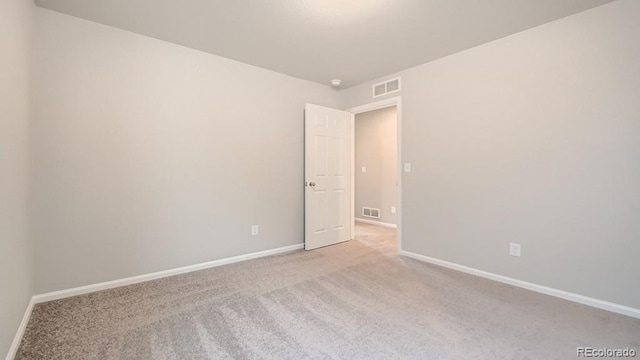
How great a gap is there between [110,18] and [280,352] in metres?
2.99

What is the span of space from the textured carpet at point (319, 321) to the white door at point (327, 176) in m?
1.11

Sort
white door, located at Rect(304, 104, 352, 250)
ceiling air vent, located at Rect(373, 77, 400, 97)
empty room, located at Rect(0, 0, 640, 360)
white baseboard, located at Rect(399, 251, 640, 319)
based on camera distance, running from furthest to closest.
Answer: white door, located at Rect(304, 104, 352, 250) < ceiling air vent, located at Rect(373, 77, 400, 97) < white baseboard, located at Rect(399, 251, 640, 319) < empty room, located at Rect(0, 0, 640, 360)

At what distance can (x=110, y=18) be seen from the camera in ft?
7.80

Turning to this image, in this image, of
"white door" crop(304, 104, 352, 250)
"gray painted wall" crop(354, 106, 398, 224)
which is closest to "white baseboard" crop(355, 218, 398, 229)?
"gray painted wall" crop(354, 106, 398, 224)

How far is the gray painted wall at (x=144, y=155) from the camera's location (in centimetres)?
229

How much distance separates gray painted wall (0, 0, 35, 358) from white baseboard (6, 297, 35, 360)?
0.15ft

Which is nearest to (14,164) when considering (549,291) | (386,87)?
(386,87)

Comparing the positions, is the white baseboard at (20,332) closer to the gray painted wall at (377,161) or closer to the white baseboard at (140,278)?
the white baseboard at (140,278)

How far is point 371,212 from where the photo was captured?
19.2 feet

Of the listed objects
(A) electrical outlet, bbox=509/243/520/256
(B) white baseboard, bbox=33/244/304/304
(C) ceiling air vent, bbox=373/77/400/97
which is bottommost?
(B) white baseboard, bbox=33/244/304/304

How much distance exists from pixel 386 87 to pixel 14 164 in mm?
3647

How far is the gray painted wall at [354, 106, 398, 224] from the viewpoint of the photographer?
5.46 m

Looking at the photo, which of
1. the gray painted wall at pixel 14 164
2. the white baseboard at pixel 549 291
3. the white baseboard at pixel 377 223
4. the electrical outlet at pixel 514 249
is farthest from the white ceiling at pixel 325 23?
the white baseboard at pixel 377 223

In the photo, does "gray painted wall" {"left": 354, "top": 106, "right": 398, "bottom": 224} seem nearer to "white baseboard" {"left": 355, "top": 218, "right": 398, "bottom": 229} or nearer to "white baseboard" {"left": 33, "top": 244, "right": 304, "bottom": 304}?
"white baseboard" {"left": 355, "top": 218, "right": 398, "bottom": 229}
